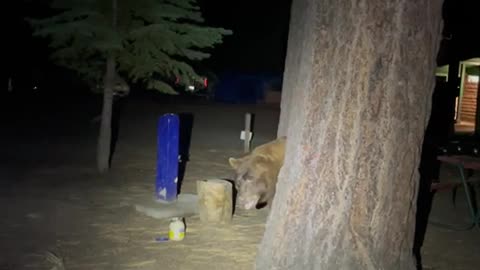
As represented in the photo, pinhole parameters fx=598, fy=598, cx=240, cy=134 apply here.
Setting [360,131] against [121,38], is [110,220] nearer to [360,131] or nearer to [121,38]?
[121,38]

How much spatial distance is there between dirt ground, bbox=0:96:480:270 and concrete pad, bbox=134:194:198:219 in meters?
0.13

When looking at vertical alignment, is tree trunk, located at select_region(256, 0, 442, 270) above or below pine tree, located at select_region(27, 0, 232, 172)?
below

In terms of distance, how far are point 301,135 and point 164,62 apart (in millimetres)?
6659

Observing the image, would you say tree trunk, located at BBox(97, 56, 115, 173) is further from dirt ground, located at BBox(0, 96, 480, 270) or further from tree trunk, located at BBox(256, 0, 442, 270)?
tree trunk, located at BBox(256, 0, 442, 270)

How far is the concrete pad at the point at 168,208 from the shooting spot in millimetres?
7855

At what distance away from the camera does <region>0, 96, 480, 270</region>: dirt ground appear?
6.01 m

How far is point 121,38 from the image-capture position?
10.1 m

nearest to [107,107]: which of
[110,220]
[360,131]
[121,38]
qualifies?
[121,38]

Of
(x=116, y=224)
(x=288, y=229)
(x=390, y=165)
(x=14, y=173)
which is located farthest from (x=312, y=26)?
(x=14, y=173)

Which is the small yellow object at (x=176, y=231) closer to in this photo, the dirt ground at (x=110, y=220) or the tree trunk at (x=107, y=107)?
the dirt ground at (x=110, y=220)

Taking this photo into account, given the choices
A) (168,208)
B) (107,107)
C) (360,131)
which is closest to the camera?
(360,131)

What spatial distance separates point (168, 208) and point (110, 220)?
2.98ft

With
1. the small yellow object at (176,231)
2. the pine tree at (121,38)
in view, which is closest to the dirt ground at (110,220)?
the small yellow object at (176,231)

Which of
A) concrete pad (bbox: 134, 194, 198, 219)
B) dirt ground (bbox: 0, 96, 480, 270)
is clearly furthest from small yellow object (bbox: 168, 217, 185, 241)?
concrete pad (bbox: 134, 194, 198, 219)
